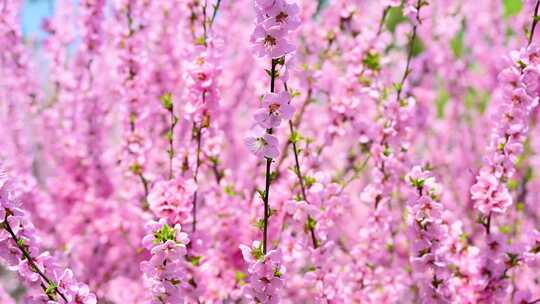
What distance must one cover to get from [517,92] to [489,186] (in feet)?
1.25

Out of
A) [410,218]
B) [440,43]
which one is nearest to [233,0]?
[440,43]

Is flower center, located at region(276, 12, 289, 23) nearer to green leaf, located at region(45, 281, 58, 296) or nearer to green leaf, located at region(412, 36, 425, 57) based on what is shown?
green leaf, located at region(45, 281, 58, 296)

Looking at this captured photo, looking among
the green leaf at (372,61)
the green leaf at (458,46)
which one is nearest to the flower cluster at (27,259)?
the green leaf at (372,61)

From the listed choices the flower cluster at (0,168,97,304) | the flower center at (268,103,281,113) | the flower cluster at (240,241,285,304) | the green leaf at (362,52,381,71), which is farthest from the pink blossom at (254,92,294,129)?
the green leaf at (362,52,381,71)

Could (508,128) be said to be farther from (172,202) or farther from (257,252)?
(172,202)

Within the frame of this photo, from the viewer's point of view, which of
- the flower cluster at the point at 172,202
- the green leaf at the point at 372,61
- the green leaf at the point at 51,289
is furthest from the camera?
the green leaf at the point at 372,61

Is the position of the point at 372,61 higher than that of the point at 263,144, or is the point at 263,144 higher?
the point at 372,61

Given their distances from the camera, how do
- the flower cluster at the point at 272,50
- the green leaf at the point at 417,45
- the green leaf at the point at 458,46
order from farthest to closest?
the green leaf at the point at 458,46
the green leaf at the point at 417,45
the flower cluster at the point at 272,50

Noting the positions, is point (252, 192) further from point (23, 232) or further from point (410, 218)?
point (23, 232)

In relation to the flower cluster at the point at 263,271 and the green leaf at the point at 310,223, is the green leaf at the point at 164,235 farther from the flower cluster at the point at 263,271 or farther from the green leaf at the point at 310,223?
the green leaf at the point at 310,223

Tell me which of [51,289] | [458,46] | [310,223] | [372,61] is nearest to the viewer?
[51,289]

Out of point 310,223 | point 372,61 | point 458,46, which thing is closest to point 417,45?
point 458,46

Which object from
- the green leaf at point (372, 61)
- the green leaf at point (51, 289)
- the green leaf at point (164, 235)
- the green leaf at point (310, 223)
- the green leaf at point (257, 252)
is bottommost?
the green leaf at point (51, 289)

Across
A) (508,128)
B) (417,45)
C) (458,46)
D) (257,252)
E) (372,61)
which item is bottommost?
(257,252)
